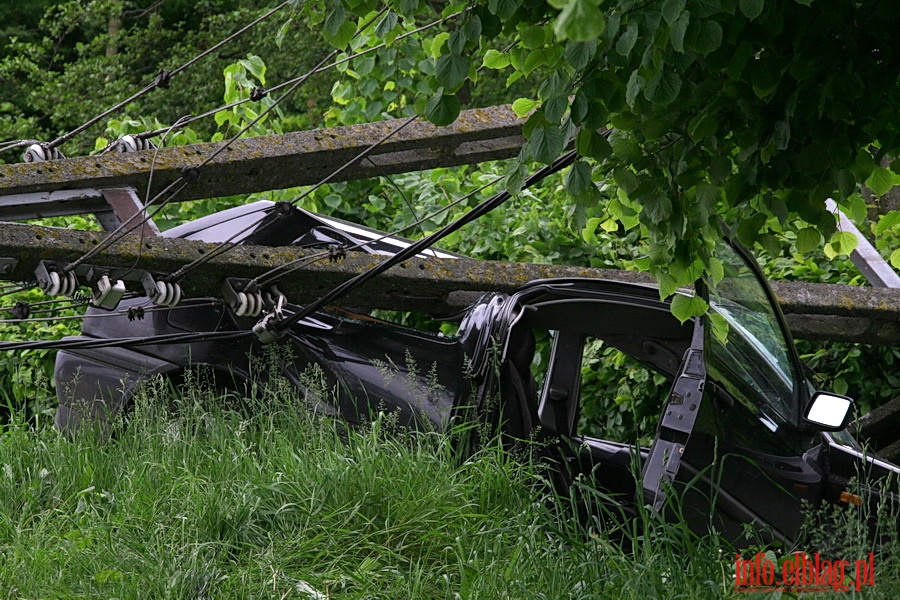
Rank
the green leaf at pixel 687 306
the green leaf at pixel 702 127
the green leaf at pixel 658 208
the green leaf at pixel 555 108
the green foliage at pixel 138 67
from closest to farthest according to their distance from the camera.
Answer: the green leaf at pixel 555 108 < the green leaf at pixel 702 127 < the green leaf at pixel 658 208 < the green leaf at pixel 687 306 < the green foliage at pixel 138 67

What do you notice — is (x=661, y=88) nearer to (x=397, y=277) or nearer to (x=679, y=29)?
(x=679, y=29)

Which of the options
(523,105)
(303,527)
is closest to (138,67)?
(303,527)

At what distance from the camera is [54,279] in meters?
4.46

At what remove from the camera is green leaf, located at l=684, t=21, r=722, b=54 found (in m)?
2.72

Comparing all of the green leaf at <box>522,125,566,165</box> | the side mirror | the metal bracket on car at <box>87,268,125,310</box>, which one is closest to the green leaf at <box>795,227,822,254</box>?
the side mirror

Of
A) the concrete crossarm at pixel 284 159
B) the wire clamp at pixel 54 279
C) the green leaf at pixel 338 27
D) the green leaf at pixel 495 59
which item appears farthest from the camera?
the concrete crossarm at pixel 284 159

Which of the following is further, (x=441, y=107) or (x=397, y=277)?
(x=397, y=277)

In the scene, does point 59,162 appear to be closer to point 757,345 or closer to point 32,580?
point 32,580

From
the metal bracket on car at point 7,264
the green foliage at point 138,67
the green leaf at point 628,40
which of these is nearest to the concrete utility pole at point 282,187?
the metal bracket on car at point 7,264

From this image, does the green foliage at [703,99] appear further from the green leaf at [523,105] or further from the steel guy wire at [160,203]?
the steel guy wire at [160,203]

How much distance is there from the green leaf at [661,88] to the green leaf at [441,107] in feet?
1.84

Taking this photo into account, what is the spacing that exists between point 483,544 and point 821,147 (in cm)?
184

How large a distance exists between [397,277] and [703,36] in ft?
9.85

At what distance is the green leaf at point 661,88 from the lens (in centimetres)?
305
